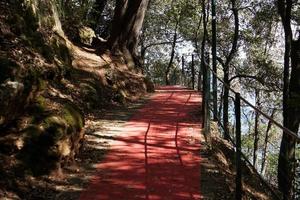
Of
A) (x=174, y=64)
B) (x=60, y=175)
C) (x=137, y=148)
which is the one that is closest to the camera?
(x=60, y=175)

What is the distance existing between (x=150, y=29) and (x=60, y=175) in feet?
102

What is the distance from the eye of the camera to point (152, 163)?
700 centimetres

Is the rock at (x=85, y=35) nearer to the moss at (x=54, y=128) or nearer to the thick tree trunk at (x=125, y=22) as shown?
the thick tree trunk at (x=125, y=22)

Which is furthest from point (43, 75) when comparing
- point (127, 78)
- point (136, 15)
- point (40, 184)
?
point (136, 15)

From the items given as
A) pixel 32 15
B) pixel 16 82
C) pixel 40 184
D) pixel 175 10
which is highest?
pixel 175 10

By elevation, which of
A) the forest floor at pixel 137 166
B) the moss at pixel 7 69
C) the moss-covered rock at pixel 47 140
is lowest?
the forest floor at pixel 137 166

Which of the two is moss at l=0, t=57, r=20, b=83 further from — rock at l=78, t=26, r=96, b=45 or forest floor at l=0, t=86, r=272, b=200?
rock at l=78, t=26, r=96, b=45

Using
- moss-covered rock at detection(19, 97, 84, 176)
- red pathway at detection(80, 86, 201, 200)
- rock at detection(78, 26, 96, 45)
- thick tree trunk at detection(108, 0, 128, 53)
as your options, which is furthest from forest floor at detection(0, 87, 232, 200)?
rock at detection(78, 26, 96, 45)

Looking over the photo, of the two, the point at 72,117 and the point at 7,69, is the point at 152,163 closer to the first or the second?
the point at 72,117

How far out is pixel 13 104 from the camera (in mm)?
5840

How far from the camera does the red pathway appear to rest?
5.82m

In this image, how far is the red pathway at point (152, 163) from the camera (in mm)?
5824

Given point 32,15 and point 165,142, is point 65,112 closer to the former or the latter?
point 165,142

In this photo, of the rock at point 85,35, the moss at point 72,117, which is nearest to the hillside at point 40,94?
the moss at point 72,117
